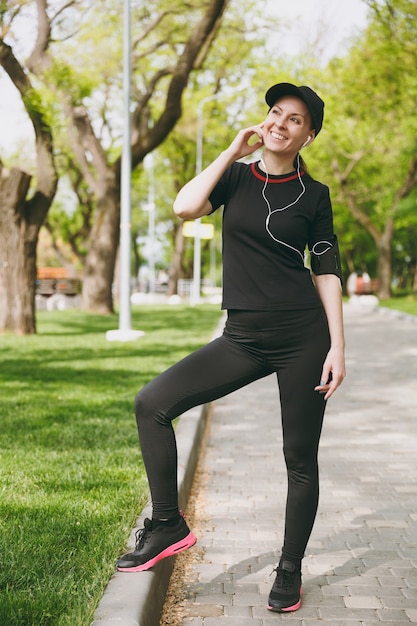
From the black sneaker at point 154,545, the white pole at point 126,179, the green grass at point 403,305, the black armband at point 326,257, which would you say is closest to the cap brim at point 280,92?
the black armband at point 326,257

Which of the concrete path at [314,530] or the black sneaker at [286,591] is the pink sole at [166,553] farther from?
the black sneaker at [286,591]

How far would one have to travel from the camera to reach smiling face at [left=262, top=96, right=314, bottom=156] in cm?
313

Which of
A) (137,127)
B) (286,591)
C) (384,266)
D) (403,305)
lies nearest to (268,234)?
(286,591)

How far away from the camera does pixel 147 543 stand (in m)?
3.34

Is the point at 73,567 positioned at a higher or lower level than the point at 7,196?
lower

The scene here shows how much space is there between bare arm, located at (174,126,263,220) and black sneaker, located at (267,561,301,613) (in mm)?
1493

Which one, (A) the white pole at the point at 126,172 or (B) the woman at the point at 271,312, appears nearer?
(B) the woman at the point at 271,312

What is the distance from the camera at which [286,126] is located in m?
3.13

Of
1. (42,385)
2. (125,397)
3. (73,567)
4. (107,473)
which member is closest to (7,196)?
(42,385)

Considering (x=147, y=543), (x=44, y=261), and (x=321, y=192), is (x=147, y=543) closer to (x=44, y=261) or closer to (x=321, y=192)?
(x=321, y=192)

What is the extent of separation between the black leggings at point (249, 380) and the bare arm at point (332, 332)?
3cm

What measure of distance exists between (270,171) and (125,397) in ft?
17.4

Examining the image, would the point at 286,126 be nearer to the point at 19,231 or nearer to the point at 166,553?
the point at 166,553

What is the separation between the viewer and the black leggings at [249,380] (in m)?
3.18
